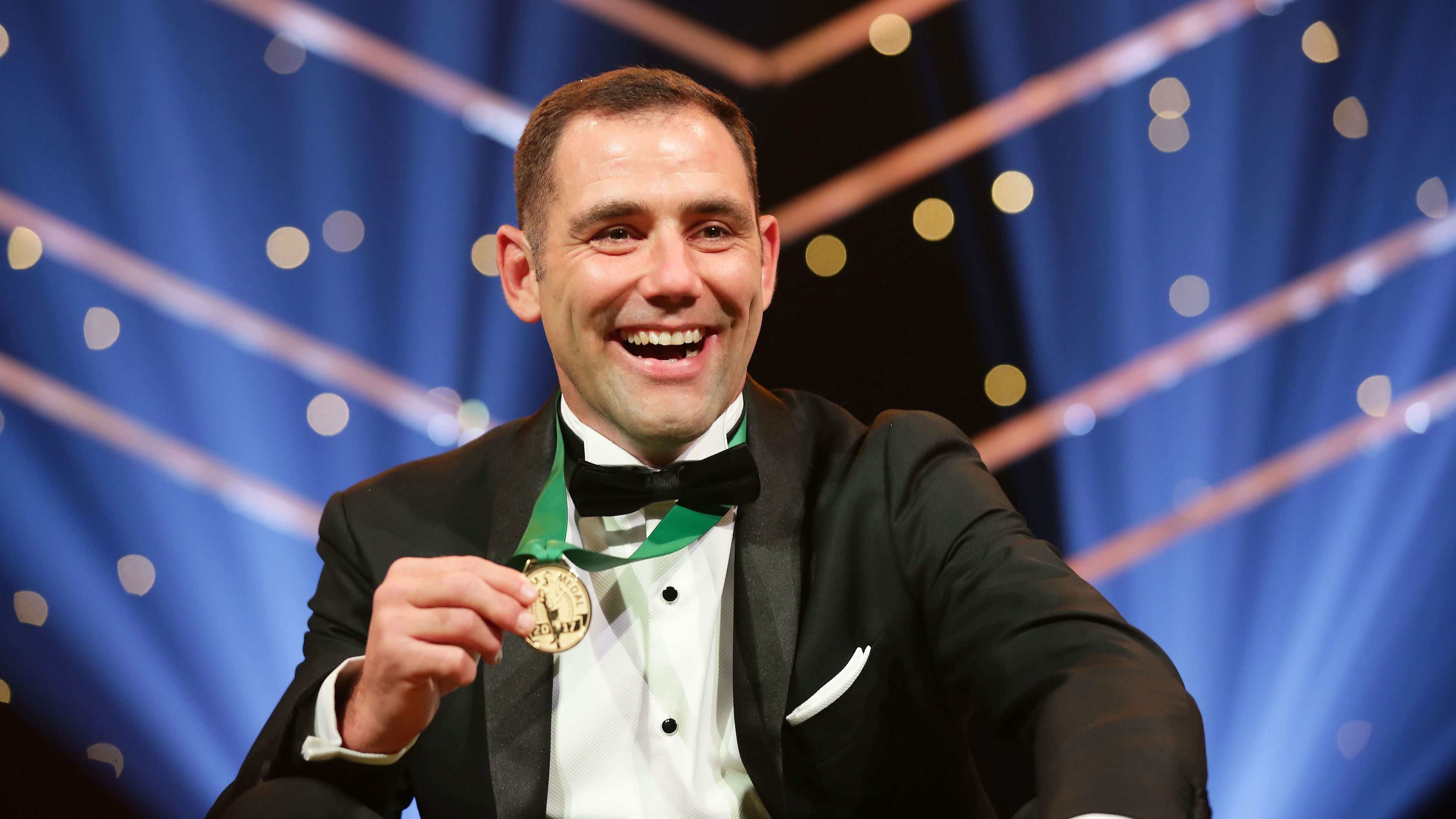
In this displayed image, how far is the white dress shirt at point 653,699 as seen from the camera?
1.69 metres

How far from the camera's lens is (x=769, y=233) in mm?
2000

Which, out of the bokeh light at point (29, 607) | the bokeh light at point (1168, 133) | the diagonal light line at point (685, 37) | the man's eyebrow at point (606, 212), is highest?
the diagonal light line at point (685, 37)

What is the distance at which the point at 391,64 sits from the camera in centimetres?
265

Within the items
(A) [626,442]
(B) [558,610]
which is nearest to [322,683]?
(B) [558,610]

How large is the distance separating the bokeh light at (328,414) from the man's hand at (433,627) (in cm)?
138

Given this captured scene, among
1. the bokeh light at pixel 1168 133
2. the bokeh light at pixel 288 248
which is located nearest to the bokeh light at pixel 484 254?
the bokeh light at pixel 288 248

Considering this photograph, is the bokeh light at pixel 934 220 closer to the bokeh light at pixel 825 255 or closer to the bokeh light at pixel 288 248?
the bokeh light at pixel 825 255

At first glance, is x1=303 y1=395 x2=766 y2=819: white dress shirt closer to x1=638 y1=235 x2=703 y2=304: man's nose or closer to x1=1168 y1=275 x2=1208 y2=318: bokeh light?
x1=638 y1=235 x2=703 y2=304: man's nose

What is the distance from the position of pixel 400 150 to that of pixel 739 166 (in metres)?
1.20

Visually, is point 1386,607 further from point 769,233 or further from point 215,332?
point 215,332

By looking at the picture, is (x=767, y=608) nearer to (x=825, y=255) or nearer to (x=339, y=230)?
(x=825, y=255)

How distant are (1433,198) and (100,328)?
3136mm

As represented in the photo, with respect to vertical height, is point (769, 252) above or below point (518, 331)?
below

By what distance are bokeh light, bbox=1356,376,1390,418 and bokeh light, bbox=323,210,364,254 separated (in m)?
2.40
